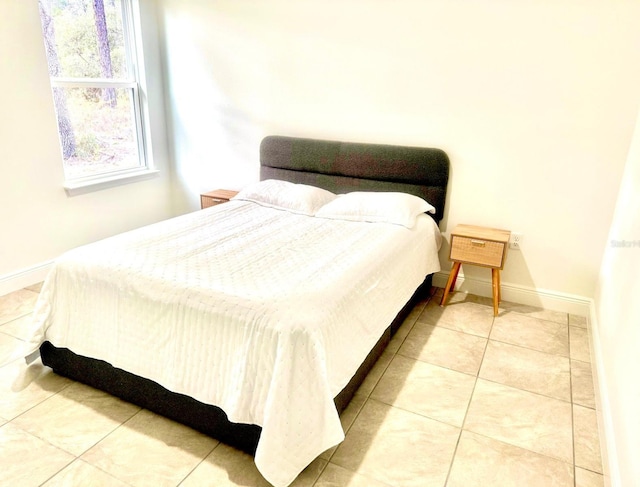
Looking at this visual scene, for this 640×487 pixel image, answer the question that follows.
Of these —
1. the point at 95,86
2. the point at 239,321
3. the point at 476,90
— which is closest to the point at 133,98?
the point at 95,86

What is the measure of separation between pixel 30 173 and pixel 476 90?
3147 millimetres

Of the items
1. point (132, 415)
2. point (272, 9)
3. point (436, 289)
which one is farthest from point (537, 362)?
point (272, 9)

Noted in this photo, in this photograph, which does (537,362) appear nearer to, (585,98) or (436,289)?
(436,289)

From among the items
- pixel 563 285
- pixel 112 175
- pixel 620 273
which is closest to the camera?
pixel 620 273

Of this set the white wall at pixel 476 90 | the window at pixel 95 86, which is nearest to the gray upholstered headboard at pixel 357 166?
the white wall at pixel 476 90

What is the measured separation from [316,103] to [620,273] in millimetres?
2393

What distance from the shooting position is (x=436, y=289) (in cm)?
345

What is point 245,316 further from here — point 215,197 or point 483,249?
point 215,197

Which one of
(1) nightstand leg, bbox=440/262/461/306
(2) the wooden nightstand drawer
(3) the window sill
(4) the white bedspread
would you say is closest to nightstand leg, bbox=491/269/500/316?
(2) the wooden nightstand drawer

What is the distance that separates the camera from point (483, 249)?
2.92 metres

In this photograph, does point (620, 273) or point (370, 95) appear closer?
point (620, 273)

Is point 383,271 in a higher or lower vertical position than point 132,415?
higher

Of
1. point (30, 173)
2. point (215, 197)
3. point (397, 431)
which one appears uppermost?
point (30, 173)

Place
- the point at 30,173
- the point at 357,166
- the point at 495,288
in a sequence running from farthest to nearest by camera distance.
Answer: the point at 357,166 → the point at 30,173 → the point at 495,288
